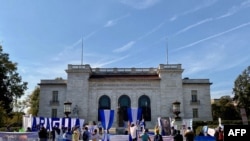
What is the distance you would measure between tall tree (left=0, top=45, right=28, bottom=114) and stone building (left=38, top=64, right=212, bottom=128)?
4.91 metres

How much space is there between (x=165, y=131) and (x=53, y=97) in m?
29.9

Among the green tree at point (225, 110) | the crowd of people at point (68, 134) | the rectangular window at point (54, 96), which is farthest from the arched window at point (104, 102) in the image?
the green tree at point (225, 110)

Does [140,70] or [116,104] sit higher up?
[140,70]

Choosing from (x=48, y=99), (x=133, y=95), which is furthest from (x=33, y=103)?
(x=133, y=95)

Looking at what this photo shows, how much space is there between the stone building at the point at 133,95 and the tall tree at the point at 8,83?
4908 millimetres

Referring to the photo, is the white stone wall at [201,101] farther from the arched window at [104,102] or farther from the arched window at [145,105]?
the arched window at [104,102]

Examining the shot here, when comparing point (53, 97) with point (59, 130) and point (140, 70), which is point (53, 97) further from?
point (59, 130)

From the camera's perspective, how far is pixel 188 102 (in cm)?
5341

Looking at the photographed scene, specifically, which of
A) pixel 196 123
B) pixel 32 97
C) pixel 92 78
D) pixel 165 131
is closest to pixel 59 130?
pixel 165 131

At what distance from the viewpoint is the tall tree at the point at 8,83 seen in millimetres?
48381

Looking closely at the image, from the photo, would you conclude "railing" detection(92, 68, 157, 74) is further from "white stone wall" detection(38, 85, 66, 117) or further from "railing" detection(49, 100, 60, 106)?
"railing" detection(49, 100, 60, 106)

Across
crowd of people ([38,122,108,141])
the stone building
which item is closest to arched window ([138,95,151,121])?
the stone building

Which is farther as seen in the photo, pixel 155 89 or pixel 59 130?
pixel 155 89

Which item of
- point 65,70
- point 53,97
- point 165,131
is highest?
point 65,70
